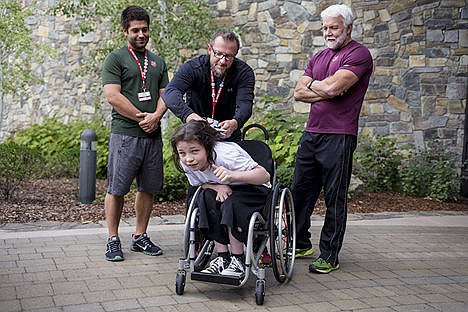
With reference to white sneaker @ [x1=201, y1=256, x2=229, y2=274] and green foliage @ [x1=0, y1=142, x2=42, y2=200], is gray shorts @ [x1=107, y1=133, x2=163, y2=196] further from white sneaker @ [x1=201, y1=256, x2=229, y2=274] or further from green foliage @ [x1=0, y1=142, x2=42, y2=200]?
green foliage @ [x1=0, y1=142, x2=42, y2=200]

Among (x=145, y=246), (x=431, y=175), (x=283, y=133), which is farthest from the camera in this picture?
(x=431, y=175)

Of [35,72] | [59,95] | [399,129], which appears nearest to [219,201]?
[399,129]

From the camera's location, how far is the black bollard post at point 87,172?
695 centimetres

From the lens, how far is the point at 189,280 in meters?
3.90

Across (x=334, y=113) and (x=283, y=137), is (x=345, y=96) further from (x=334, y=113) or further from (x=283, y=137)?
(x=283, y=137)

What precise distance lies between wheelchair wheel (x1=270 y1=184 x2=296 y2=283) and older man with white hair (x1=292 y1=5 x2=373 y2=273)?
0.76 feet

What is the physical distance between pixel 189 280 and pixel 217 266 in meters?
0.35

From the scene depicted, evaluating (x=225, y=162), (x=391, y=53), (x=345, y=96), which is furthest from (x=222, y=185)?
(x=391, y=53)

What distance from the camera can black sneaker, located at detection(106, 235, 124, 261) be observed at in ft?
14.3

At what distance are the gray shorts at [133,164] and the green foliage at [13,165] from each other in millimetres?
2815

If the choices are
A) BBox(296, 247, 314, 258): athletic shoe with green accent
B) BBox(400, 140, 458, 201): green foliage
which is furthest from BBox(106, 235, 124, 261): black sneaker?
BBox(400, 140, 458, 201): green foliage

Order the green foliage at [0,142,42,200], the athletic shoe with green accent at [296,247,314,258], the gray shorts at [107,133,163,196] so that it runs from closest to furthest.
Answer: the gray shorts at [107,133,163,196] → the athletic shoe with green accent at [296,247,314,258] → the green foliage at [0,142,42,200]

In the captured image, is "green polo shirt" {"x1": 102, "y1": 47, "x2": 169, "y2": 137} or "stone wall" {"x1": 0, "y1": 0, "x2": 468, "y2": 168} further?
"stone wall" {"x1": 0, "y1": 0, "x2": 468, "y2": 168}

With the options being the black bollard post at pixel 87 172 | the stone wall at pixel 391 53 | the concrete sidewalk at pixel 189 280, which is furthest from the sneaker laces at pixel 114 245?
the stone wall at pixel 391 53
